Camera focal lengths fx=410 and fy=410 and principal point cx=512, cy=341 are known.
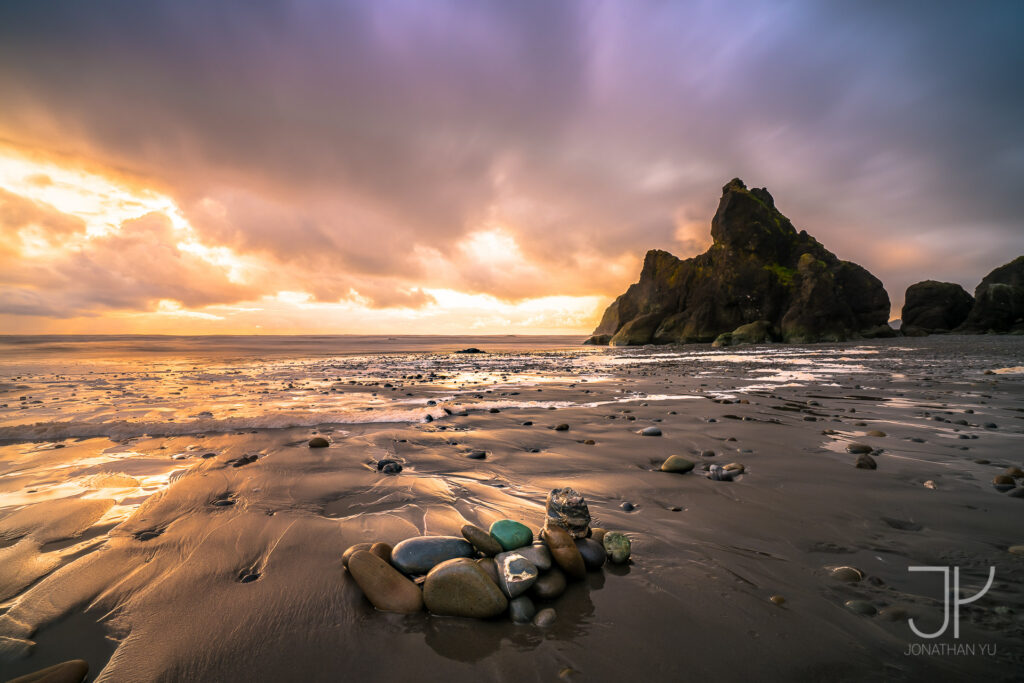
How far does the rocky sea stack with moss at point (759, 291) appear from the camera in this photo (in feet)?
140

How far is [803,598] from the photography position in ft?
7.00

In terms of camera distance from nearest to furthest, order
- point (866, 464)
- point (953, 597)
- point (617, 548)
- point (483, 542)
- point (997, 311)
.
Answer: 1. point (953, 597)
2. point (483, 542)
3. point (617, 548)
4. point (866, 464)
5. point (997, 311)

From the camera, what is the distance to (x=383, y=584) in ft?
7.18

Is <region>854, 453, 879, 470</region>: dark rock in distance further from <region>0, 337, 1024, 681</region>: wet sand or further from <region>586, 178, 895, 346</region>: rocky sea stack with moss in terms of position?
<region>586, 178, 895, 346</region>: rocky sea stack with moss

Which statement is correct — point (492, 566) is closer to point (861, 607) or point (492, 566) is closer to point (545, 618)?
point (545, 618)

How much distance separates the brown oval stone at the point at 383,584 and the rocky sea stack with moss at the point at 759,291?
44.0 m

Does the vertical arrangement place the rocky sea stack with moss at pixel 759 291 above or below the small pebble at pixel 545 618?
above

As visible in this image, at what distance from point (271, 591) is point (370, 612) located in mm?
645

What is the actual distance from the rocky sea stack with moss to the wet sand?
40841mm

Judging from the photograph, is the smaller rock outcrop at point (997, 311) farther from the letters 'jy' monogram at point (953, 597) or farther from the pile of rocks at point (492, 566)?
the pile of rocks at point (492, 566)

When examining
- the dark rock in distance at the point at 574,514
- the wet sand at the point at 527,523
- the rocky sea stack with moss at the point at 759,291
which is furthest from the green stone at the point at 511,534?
the rocky sea stack with moss at the point at 759,291

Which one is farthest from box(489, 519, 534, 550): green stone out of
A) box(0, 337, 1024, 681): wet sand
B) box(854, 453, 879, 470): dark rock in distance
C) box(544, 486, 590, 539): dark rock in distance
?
box(854, 453, 879, 470): dark rock in distance

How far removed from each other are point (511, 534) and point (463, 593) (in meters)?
0.49

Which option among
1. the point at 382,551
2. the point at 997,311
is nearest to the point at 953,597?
the point at 382,551
